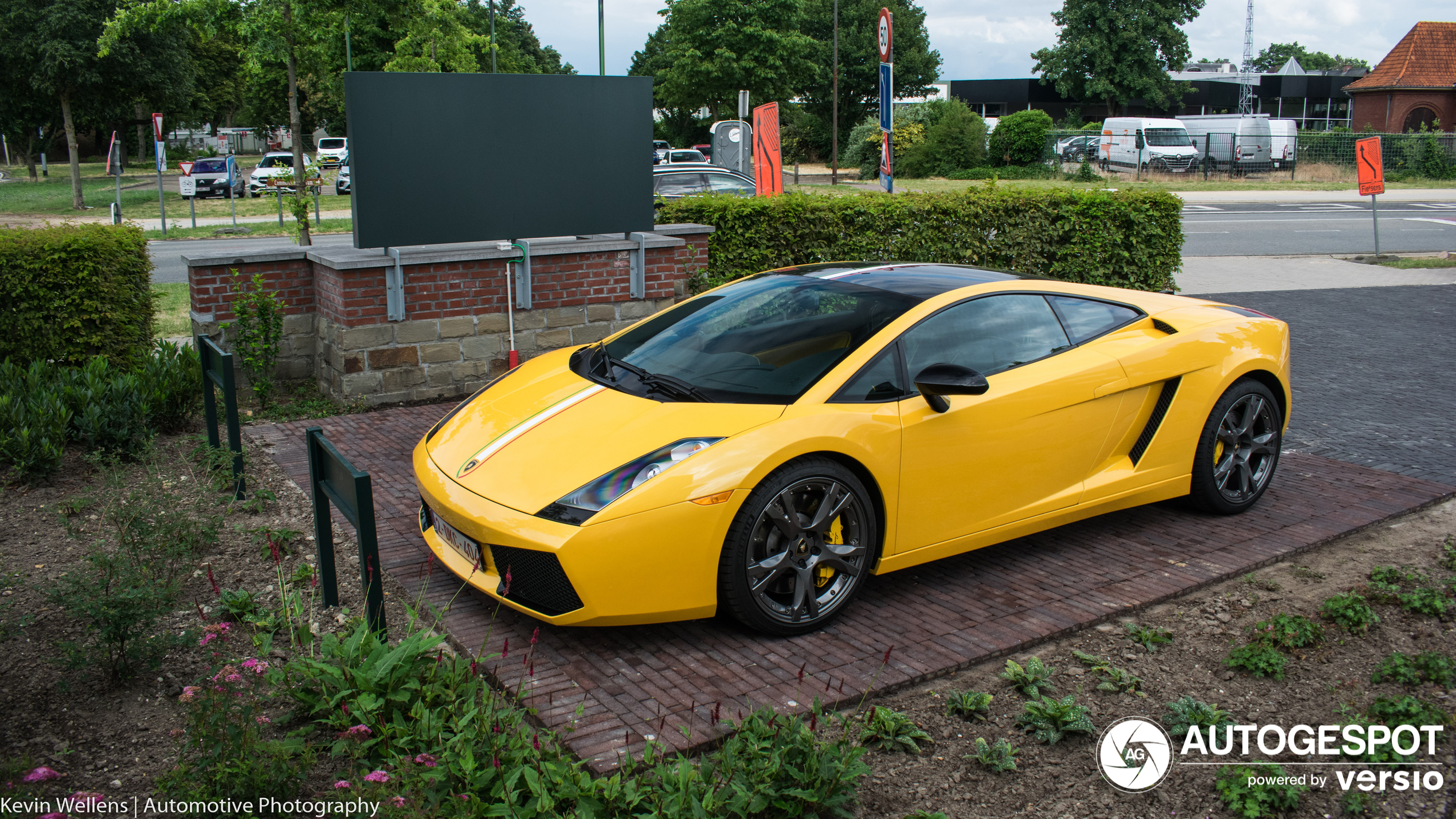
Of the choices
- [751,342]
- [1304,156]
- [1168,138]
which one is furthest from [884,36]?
[1304,156]

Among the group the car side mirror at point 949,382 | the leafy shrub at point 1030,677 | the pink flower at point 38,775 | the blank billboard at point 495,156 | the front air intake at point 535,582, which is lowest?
the leafy shrub at point 1030,677

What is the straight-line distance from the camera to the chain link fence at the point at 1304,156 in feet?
127

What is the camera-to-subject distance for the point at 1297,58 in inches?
5468

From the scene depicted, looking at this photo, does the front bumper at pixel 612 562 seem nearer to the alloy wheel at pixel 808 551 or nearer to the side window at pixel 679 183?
the alloy wheel at pixel 808 551

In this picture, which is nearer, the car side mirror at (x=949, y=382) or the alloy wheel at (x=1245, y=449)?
the car side mirror at (x=949, y=382)

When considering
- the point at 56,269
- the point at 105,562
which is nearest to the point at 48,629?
the point at 105,562

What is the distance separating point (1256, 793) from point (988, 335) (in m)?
2.17

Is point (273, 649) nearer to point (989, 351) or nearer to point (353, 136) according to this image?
point (989, 351)

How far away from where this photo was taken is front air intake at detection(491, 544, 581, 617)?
3.63m

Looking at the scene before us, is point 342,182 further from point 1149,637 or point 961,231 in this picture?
point 1149,637

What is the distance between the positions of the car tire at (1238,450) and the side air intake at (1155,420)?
0.33m

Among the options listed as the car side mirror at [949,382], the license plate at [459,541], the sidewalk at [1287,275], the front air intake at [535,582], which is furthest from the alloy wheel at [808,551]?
the sidewalk at [1287,275]

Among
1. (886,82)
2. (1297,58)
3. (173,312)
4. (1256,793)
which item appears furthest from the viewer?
(1297,58)

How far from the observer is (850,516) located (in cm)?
405
